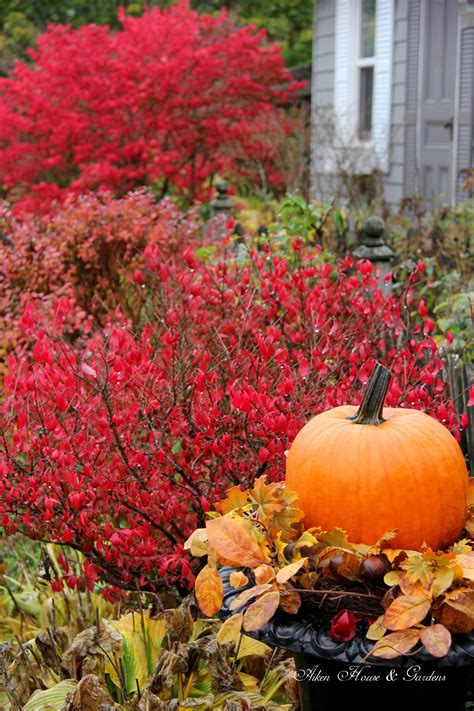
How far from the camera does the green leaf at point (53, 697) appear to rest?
10.2 feet

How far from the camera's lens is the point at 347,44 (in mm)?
12188

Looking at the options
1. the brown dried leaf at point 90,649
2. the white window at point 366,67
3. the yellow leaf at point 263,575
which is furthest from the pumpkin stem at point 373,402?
the white window at point 366,67

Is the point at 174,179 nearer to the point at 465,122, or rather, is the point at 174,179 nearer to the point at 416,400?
the point at 465,122

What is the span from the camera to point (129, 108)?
11.4m

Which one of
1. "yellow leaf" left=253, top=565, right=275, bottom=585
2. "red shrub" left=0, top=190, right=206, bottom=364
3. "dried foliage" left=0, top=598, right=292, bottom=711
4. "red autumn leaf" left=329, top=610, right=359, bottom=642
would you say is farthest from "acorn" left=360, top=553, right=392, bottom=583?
"red shrub" left=0, top=190, right=206, bottom=364

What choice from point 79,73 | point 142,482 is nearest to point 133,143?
point 79,73

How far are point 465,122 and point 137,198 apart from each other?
3.91 metres

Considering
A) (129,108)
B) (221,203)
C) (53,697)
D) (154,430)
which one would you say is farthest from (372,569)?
(129,108)

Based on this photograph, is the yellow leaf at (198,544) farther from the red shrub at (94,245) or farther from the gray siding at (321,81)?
the gray siding at (321,81)

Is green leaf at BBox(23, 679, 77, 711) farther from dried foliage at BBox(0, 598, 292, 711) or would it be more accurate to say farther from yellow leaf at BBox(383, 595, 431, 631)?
yellow leaf at BBox(383, 595, 431, 631)

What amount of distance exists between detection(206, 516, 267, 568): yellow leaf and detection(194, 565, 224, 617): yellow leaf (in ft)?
0.21

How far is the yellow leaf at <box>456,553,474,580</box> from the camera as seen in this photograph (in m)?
2.49

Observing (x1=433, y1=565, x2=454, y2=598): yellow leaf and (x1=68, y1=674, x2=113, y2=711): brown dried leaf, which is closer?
(x1=433, y1=565, x2=454, y2=598): yellow leaf

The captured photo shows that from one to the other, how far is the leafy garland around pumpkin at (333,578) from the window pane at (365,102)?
992cm
